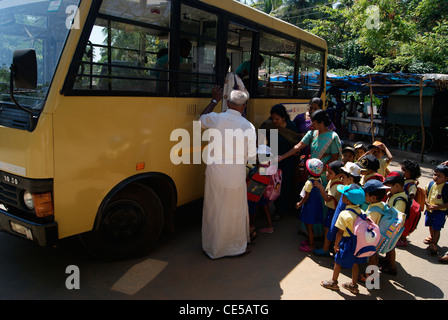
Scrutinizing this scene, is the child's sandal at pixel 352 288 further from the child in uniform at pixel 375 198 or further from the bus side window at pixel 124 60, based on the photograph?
the bus side window at pixel 124 60

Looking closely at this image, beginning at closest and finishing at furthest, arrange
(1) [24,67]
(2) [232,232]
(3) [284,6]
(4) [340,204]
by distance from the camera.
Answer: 1. (1) [24,67]
2. (4) [340,204]
3. (2) [232,232]
4. (3) [284,6]

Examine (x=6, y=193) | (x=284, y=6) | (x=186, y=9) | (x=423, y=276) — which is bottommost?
(x=423, y=276)

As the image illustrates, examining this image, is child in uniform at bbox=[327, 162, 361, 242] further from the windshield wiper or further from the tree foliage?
the tree foliage

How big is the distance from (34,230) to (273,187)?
9.76 feet

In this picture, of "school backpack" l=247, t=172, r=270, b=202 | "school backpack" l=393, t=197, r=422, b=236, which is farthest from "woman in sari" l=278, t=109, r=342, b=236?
"school backpack" l=393, t=197, r=422, b=236

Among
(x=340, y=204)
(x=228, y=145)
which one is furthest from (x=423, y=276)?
(x=228, y=145)

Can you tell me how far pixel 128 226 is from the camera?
3.88m

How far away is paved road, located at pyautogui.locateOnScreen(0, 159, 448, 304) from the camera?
3422mm

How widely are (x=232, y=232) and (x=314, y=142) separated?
164cm

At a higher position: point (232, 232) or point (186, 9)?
point (186, 9)

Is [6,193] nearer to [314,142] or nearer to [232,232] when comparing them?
[232,232]

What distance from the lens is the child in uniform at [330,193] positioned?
4129 millimetres

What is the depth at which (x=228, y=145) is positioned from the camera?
13.3 feet

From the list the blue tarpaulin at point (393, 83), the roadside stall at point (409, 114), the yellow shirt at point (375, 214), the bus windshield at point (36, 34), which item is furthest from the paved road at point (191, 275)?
the roadside stall at point (409, 114)
